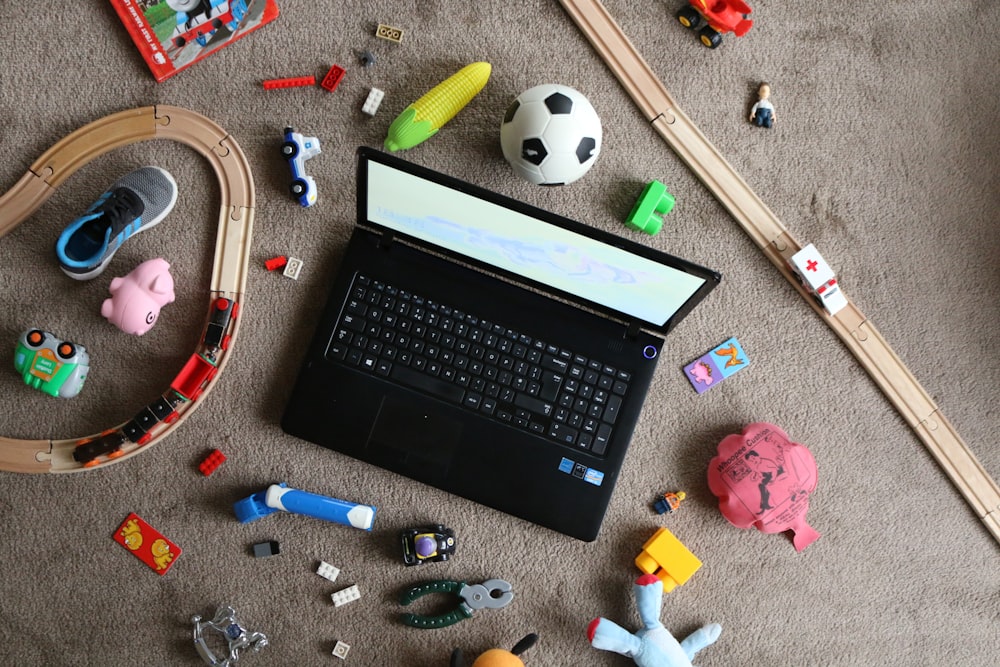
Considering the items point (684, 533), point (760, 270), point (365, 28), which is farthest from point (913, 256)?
point (365, 28)

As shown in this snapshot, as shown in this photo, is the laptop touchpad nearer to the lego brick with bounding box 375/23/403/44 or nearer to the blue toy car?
the blue toy car

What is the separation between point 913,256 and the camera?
1042mm

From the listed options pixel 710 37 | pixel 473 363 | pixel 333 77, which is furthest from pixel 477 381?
pixel 710 37

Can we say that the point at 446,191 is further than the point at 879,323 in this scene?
No

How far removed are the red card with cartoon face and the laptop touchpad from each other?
37cm

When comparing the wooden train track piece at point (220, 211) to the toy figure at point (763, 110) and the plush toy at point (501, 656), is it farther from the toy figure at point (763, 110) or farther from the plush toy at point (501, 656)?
the toy figure at point (763, 110)

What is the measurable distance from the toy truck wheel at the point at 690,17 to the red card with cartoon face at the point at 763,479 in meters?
0.57

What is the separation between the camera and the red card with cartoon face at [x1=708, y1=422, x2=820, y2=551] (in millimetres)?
965

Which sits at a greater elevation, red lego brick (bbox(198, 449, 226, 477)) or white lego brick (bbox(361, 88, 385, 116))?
white lego brick (bbox(361, 88, 385, 116))

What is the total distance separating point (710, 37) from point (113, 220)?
85cm

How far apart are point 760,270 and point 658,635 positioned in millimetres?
519

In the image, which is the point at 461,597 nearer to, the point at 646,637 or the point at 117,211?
the point at 646,637

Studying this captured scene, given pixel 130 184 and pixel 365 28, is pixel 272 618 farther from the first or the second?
pixel 365 28

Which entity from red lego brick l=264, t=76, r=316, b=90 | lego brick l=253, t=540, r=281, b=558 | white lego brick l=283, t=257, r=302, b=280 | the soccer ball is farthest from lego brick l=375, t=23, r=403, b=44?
lego brick l=253, t=540, r=281, b=558
